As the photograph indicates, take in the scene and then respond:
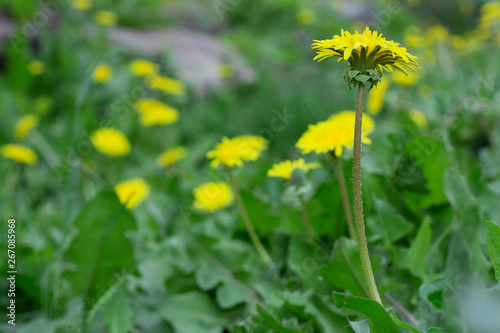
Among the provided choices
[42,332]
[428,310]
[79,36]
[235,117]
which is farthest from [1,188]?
[79,36]

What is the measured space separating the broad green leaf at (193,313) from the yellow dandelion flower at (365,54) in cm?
72

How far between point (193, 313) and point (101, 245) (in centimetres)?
28

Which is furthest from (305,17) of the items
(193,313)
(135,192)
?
(193,313)

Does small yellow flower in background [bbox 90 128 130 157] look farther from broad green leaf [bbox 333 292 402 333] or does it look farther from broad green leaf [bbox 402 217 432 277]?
broad green leaf [bbox 333 292 402 333]

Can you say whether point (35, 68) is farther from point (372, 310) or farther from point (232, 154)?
point (372, 310)

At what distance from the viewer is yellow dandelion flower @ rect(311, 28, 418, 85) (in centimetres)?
58

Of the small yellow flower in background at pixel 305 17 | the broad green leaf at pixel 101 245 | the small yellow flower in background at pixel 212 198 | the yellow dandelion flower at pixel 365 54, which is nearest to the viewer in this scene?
the yellow dandelion flower at pixel 365 54

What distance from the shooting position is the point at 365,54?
594mm

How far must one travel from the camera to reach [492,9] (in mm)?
3322

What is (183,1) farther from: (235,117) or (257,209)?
(257,209)

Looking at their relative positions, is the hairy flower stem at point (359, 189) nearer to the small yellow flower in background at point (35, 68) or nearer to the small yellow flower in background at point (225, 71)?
the small yellow flower in background at point (35, 68)

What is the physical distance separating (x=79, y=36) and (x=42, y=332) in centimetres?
317

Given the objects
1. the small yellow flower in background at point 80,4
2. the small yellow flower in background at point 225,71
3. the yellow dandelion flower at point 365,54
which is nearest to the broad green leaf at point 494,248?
the yellow dandelion flower at point 365,54

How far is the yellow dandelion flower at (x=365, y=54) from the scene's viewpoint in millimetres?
580
